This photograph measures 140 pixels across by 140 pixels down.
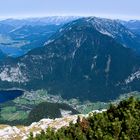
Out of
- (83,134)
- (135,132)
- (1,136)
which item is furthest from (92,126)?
(1,136)

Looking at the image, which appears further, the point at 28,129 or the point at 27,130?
the point at 28,129

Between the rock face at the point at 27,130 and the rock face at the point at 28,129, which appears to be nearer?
the rock face at the point at 28,129

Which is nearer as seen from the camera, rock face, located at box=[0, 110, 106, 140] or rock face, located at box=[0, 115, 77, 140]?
rock face, located at box=[0, 110, 106, 140]

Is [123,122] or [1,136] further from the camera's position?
[1,136]

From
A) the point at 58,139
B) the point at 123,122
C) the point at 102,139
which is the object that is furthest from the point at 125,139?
the point at 58,139

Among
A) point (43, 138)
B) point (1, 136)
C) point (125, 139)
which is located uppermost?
point (125, 139)

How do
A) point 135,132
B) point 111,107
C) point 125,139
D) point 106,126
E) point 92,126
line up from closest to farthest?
point 125,139 < point 135,132 < point 106,126 < point 92,126 < point 111,107

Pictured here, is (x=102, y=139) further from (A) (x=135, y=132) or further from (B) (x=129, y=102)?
(B) (x=129, y=102)

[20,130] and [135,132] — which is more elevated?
[135,132]

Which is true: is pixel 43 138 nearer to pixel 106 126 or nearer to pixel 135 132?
pixel 106 126

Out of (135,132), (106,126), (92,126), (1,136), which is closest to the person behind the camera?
(135,132)
